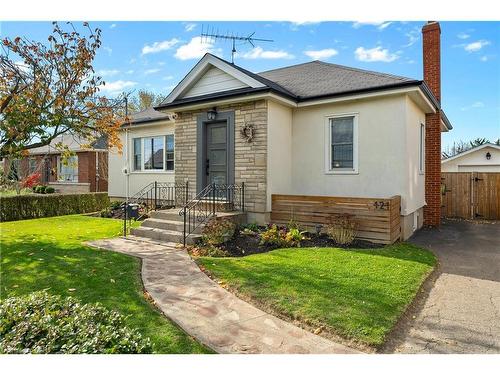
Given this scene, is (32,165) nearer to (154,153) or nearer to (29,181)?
(29,181)

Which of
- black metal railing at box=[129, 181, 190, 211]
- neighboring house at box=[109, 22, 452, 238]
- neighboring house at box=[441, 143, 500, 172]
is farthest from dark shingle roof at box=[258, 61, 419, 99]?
neighboring house at box=[441, 143, 500, 172]

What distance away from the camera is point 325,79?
1066cm

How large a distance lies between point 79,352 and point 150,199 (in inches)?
447

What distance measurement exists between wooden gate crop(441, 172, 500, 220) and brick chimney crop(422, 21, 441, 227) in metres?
2.43

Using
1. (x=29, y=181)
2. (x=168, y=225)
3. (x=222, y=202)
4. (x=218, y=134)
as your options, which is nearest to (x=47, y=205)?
(x=29, y=181)

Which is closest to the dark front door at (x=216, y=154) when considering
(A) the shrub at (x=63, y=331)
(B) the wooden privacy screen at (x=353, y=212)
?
(B) the wooden privacy screen at (x=353, y=212)

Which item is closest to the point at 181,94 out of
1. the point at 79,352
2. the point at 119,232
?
the point at 119,232

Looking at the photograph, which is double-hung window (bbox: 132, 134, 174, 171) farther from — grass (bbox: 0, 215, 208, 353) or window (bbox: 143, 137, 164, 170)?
grass (bbox: 0, 215, 208, 353)

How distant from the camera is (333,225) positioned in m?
7.85

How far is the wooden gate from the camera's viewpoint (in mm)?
12664

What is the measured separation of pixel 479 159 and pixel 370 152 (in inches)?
659

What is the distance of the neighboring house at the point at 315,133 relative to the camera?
8.78 metres

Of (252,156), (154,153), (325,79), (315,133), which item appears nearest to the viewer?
(252,156)
